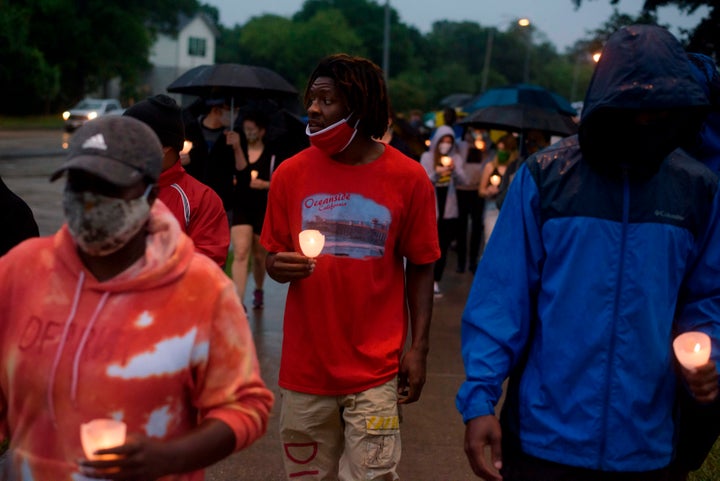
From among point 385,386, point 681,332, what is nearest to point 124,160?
point 681,332

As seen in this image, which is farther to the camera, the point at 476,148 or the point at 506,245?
the point at 476,148

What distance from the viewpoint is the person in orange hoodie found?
Result: 7.45 ft

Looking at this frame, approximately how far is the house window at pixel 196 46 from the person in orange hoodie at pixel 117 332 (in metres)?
94.9

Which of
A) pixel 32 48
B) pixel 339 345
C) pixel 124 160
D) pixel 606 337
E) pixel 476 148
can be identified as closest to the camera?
pixel 124 160

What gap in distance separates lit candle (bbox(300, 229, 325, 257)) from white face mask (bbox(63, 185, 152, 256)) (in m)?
1.61

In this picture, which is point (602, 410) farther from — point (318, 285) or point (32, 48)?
point (32, 48)

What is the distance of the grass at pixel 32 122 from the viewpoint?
49656 millimetres

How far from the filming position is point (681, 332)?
295cm

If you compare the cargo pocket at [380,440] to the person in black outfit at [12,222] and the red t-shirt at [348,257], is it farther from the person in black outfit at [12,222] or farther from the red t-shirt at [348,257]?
the person in black outfit at [12,222]

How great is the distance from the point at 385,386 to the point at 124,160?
6.83 feet

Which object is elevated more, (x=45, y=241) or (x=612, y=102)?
(x=612, y=102)

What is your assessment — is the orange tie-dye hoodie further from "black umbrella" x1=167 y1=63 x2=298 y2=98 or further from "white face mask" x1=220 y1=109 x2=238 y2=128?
"black umbrella" x1=167 y1=63 x2=298 y2=98

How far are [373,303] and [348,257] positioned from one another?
A: 0.21m

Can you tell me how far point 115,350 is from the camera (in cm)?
227
